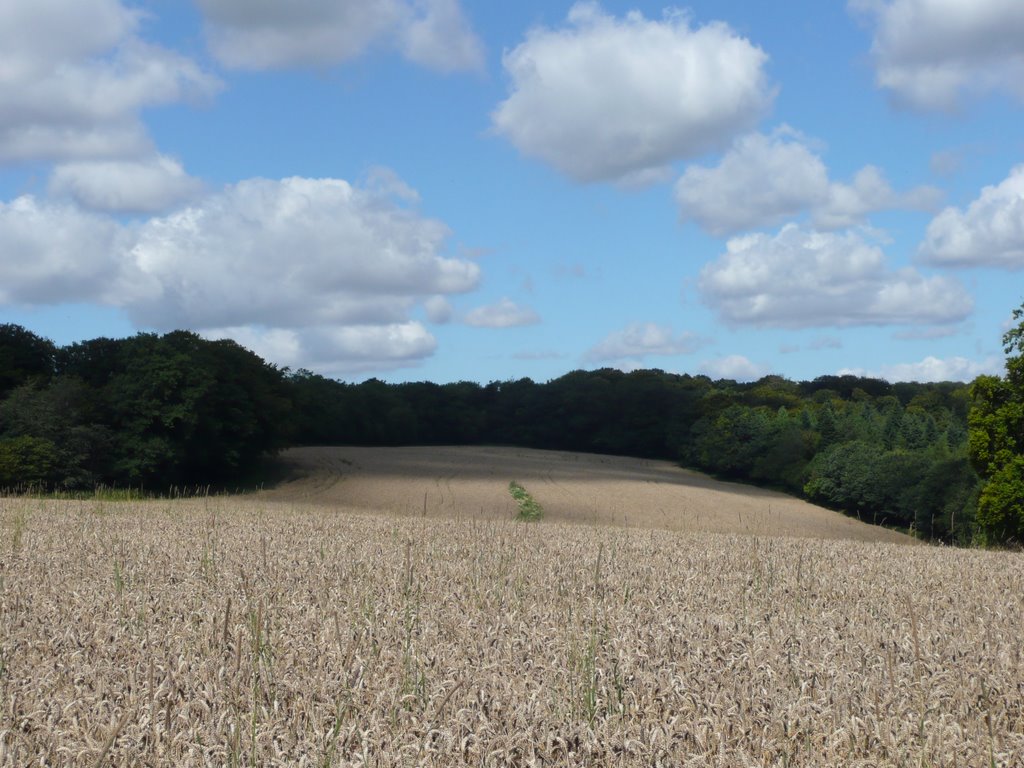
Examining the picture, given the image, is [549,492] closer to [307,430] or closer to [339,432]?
[307,430]

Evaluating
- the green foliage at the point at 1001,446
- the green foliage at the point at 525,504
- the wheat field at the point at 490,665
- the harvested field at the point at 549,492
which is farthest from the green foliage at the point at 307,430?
the green foliage at the point at 525,504

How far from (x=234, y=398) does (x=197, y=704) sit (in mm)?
46531

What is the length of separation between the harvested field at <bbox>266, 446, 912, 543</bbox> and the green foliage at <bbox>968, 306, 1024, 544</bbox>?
484 centimetres

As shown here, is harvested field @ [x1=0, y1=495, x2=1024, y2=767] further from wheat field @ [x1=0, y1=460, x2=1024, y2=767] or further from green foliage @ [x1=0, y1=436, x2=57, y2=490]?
green foliage @ [x1=0, y1=436, x2=57, y2=490]

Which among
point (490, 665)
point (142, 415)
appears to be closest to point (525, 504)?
point (142, 415)

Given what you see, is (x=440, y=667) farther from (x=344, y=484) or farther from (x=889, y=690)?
(x=344, y=484)

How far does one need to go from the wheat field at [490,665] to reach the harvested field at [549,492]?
66.1 ft

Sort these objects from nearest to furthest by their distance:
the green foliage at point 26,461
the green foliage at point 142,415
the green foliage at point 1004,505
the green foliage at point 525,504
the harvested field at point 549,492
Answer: the green foliage at point 1004,505
the green foliage at point 525,504
the harvested field at point 549,492
the green foliage at point 26,461
the green foliage at point 142,415

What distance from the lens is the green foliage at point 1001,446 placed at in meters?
33.3

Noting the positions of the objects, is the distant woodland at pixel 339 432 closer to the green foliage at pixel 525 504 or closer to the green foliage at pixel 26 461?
the green foliage at pixel 26 461

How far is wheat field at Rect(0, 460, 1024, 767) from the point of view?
4.22 meters

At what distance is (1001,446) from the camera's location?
3484 centimetres

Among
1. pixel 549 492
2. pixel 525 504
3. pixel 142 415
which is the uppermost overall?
pixel 142 415

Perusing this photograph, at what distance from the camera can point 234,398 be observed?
49312 millimetres
